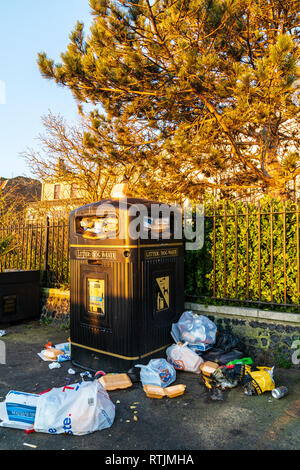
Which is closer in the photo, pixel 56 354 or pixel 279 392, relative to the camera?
pixel 279 392

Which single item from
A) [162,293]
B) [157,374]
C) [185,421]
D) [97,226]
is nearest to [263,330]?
[162,293]

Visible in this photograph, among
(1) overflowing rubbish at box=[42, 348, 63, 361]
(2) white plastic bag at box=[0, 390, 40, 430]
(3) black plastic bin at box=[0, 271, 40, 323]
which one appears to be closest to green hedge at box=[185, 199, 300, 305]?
(1) overflowing rubbish at box=[42, 348, 63, 361]

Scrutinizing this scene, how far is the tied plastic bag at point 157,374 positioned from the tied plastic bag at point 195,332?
590 millimetres

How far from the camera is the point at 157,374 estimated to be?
3.24m

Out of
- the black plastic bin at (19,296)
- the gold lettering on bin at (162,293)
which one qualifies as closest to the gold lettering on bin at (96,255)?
the gold lettering on bin at (162,293)

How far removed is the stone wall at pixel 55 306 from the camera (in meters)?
6.15

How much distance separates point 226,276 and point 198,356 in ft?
4.28

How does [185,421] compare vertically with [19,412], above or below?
below

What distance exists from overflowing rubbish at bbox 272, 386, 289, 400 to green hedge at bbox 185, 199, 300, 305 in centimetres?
112

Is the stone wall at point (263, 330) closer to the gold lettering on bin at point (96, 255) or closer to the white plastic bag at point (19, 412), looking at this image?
the gold lettering on bin at point (96, 255)

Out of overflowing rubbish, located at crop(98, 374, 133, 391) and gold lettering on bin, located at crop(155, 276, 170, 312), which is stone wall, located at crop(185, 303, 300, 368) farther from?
overflowing rubbish, located at crop(98, 374, 133, 391)

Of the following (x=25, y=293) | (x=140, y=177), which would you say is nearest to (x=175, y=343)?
(x=25, y=293)

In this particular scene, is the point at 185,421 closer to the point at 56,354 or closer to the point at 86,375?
the point at 86,375

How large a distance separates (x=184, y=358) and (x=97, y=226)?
194 centimetres
